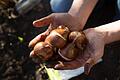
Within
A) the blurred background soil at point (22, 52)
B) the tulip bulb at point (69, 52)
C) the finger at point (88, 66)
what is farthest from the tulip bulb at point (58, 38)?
the blurred background soil at point (22, 52)

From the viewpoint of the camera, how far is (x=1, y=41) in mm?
2256

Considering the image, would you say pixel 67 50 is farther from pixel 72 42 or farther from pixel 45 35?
pixel 45 35

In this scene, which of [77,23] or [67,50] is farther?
[77,23]

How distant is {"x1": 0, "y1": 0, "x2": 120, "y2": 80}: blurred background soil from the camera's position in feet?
6.88

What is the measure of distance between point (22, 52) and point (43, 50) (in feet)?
2.37

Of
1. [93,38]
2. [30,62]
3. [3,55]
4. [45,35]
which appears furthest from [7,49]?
[93,38]

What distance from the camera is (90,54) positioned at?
58.4 inches

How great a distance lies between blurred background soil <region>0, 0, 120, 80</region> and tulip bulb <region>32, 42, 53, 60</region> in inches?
18.5

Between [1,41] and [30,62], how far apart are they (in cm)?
27

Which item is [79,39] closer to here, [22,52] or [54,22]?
[54,22]

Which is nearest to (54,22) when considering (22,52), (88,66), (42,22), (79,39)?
(42,22)

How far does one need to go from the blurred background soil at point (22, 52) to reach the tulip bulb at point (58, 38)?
0.40m

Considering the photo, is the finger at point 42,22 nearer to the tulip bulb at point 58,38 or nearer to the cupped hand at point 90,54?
the tulip bulb at point 58,38

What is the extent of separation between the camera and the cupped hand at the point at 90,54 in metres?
1.45
